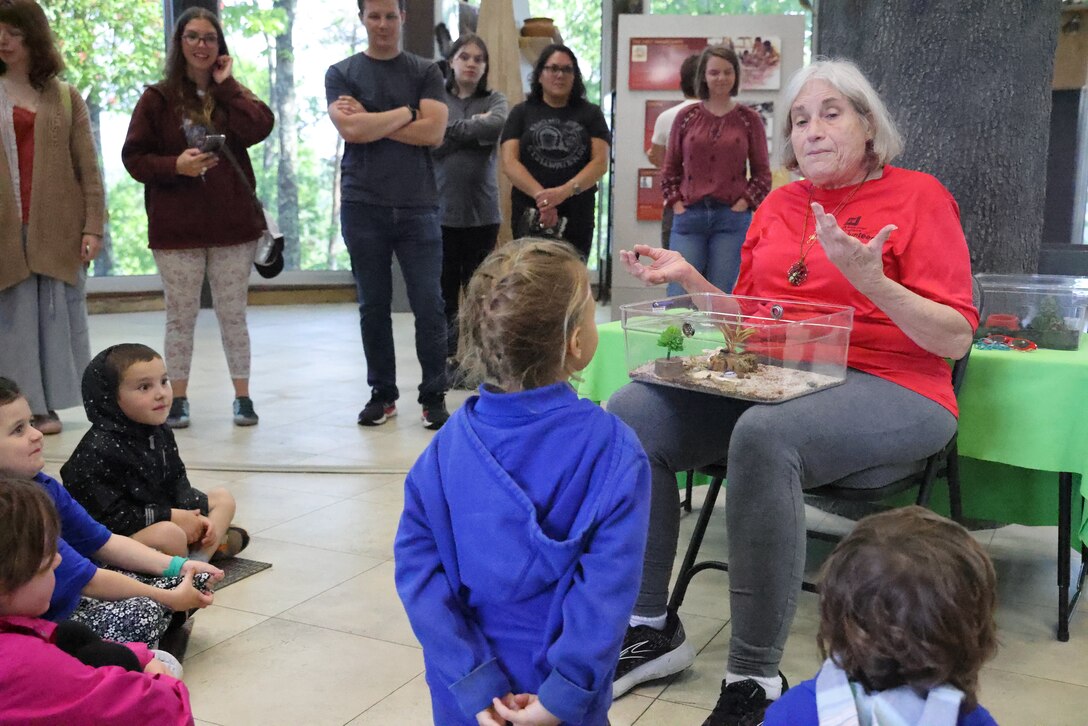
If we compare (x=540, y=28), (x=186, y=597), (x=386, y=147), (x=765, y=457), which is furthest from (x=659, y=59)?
(x=186, y=597)

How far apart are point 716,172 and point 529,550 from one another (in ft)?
11.0

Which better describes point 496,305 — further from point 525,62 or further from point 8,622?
point 525,62

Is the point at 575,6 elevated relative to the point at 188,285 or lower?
elevated

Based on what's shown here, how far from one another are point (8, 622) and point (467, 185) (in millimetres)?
3576

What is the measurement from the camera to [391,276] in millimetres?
4219

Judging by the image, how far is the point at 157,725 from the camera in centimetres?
146

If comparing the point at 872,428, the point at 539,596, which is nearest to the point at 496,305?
the point at 539,596

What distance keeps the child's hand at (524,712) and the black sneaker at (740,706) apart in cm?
63

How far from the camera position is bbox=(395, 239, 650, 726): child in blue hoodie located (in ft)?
4.30

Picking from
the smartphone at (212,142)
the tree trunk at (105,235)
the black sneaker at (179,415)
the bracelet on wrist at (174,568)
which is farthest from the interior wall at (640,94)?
the bracelet on wrist at (174,568)

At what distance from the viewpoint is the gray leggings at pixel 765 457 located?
190cm

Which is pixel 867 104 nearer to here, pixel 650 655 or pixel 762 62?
pixel 650 655

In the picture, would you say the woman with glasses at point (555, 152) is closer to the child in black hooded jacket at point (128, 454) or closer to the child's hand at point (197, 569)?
the child in black hooded jacket at point (128, 454)

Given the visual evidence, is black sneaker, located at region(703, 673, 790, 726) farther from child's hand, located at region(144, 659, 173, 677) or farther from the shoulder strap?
the shoulder strap
